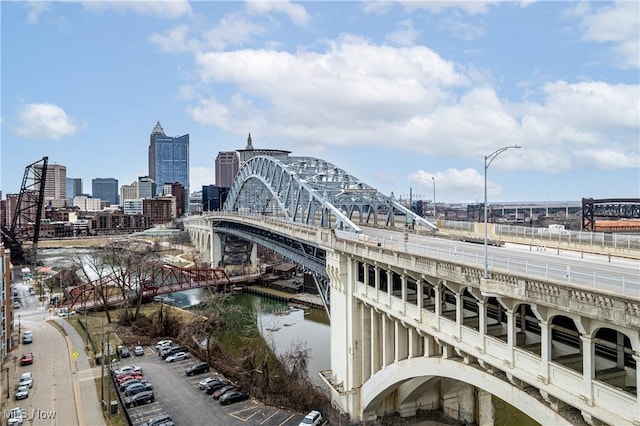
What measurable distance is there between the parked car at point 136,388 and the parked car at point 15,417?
20.9ft

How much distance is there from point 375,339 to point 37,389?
85.4ft

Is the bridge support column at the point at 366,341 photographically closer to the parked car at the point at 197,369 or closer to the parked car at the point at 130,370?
the parked car at the point at 197,369

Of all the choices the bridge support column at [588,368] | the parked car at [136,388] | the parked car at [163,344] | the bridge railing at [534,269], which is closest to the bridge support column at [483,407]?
the bridge railing at [534,269]

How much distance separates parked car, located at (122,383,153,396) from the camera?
33.2 meters

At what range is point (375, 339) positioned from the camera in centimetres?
2742

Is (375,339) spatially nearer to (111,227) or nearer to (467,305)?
(467,305)

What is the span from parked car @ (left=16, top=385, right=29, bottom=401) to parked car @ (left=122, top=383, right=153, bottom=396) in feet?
22.1

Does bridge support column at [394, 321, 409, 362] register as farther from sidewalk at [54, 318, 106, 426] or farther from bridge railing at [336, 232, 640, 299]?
sidewalk at [54, 318, 106, 426]

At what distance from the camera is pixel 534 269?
1617 centimetres

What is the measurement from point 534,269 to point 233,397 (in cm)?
2348

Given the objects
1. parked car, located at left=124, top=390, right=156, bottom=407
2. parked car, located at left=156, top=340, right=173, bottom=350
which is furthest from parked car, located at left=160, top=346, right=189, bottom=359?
parked car, located at left=124, top=390, right=156, bottom=407

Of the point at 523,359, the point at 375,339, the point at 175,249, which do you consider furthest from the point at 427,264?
the point at 175,249

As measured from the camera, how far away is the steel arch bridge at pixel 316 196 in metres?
44.1

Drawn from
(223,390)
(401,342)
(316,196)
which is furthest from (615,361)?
(316,196)
